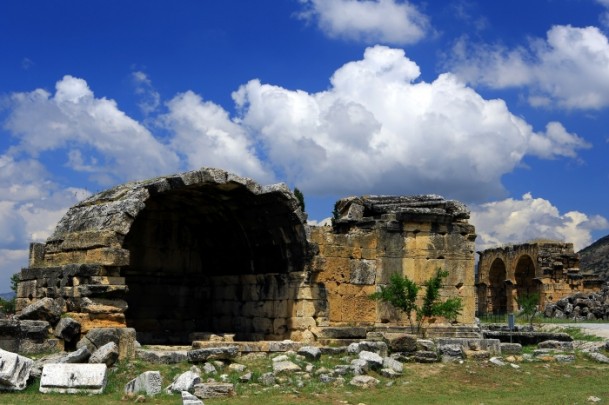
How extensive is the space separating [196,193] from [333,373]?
655 centimetres

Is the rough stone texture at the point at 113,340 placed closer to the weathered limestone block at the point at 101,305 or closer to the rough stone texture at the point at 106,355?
the rough stone texture at the point at 106,355

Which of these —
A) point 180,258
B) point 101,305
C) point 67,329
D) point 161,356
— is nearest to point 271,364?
point 161,356

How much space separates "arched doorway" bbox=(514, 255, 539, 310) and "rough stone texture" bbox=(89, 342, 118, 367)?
32.2 m

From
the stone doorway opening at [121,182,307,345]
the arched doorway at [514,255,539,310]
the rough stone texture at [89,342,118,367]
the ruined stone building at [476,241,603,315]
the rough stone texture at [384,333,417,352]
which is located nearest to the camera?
the rough stone texture at [89,342,118,367]

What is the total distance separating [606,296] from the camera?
114ft

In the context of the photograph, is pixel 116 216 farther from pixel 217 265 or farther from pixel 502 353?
pixel 502 353

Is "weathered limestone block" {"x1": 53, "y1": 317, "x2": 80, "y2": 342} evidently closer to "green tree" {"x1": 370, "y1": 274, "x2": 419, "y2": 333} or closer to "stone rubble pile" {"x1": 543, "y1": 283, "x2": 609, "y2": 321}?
"green tree" {"x1": 370, "y1": 274, "x2": 419, "y2": 333}

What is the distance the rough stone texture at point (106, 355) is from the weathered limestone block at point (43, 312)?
1.67 metres

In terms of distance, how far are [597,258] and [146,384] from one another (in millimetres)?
49155

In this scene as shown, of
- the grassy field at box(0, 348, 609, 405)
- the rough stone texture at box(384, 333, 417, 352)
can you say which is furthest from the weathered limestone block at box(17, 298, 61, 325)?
the rough stone texture at box(384, 333, 417, 352)

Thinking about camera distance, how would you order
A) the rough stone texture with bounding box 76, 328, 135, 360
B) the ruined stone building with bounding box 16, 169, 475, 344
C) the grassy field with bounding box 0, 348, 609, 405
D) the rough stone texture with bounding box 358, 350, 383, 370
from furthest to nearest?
the ruined stone building with bounding box 16, 169, 475, 344 → the rough stone texture with bounding box 358, 350, 383, 370 → the rough stone texture with bounding box 76, 328, 135, 360 → the grassy field with bounding box 0, 348, 609, 405

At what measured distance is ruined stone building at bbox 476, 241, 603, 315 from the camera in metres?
39.0

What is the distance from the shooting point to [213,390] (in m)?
12.0

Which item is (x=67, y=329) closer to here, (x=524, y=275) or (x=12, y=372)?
(x=12, y=372)
